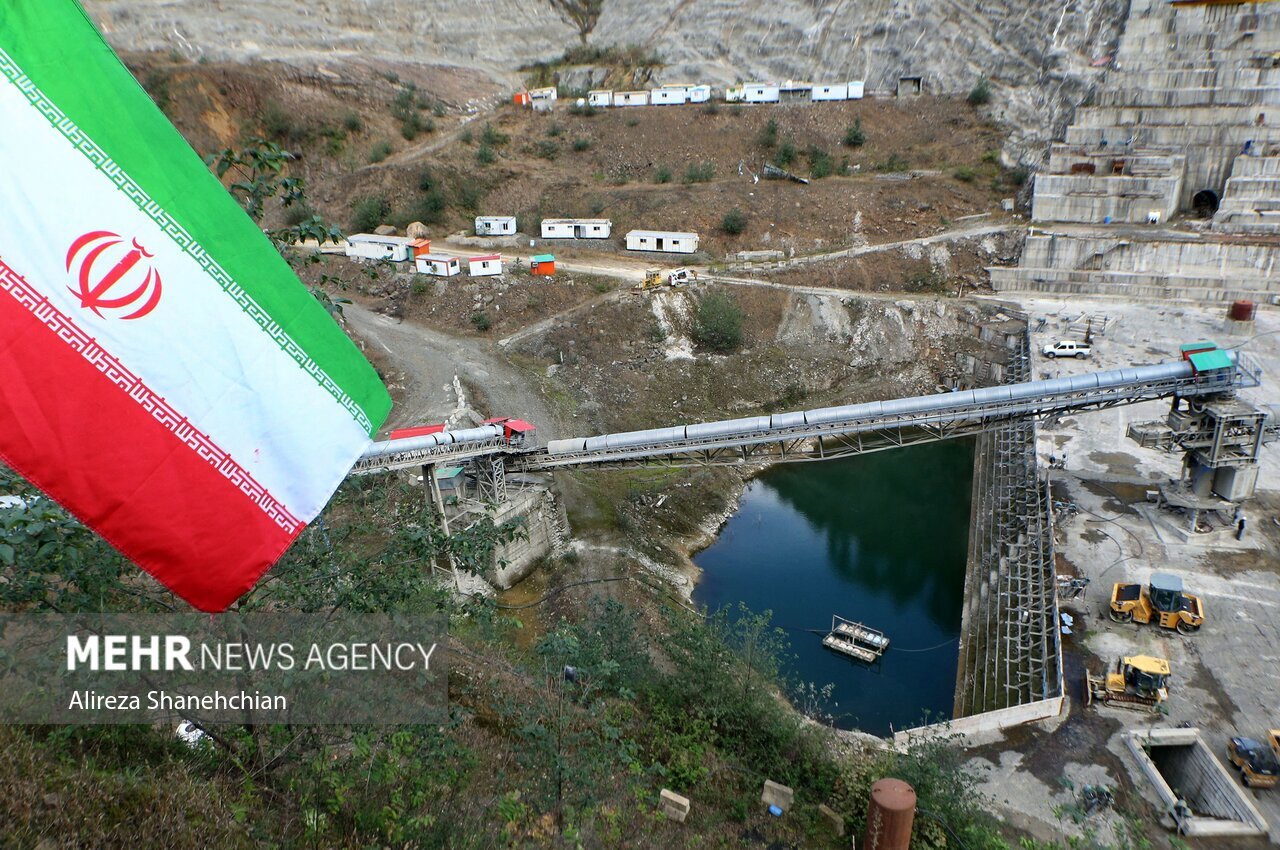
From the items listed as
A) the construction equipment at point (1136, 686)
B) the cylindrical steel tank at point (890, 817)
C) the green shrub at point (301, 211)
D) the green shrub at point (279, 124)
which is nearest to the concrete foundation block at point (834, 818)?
the cylindrical steel tank at point (890, 817)

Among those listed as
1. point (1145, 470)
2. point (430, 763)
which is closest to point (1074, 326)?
point (1145, 470)

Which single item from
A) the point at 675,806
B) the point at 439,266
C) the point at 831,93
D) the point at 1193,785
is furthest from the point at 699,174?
the point at 675,806

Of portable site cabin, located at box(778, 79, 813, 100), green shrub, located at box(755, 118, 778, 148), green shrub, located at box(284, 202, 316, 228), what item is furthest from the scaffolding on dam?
portable site cabin, located at box(778, 79, 813, 100)

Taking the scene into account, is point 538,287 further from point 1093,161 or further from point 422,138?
point 1093,161

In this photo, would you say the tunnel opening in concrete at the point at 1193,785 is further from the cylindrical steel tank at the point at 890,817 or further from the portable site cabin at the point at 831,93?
the portable site cabin at the point at 831,93

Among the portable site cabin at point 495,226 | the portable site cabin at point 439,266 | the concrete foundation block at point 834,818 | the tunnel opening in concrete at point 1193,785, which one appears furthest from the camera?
the portable site cabin at point 495,226

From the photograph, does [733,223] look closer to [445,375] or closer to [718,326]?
[718,326]
